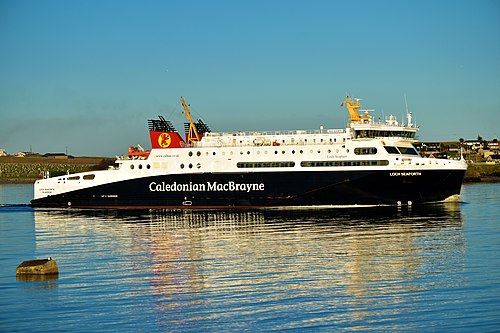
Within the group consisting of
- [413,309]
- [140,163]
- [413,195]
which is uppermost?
[140,163]

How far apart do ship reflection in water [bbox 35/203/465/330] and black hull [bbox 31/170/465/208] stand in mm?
3887

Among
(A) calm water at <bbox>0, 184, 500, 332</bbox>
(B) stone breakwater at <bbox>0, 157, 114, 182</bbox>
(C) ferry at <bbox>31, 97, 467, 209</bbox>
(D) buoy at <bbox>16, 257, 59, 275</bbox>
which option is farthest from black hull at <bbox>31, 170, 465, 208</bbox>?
(B) stone breakwater at <bbox>0, 157, 114, 182</bbox>

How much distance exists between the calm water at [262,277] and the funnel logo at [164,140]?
13.1 metres

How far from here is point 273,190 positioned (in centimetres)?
5084

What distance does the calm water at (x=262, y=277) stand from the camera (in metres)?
19.4

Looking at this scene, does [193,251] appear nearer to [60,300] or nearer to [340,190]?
[60,300]

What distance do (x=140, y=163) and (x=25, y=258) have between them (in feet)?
78.0

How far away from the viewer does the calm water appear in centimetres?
1939

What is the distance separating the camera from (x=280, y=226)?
4000cm

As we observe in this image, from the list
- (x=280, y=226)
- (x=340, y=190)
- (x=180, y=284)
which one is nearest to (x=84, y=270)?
(x=180, y=284)

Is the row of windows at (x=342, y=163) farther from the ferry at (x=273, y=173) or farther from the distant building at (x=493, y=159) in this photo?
the distant building at (x=493, y=159)

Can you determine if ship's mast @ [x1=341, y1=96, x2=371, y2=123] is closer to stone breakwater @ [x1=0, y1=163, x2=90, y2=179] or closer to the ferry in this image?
the ferry

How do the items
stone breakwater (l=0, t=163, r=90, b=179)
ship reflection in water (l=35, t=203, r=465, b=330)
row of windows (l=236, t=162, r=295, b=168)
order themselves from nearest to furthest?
ship reflection in water (l=35, t=203, r=465, b=330), row of windows (l=236, t=162, r=295, b=168), stone breakwater (l=0, t=163, r=90, b=179)

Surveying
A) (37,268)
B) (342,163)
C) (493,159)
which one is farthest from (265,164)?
(493,159)
